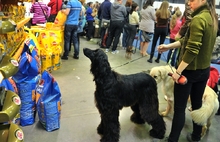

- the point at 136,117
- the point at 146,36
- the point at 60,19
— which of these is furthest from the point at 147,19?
the point at 136,117

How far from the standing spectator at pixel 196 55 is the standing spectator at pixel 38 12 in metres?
3.36

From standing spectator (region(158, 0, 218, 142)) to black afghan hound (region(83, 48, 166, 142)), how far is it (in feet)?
1.11

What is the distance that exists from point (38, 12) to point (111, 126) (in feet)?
11.2

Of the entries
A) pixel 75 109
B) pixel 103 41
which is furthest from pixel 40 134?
pixel 103 41

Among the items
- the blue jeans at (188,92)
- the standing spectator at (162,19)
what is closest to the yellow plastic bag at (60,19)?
the standing spectator at (162,19)

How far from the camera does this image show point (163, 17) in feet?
16.2

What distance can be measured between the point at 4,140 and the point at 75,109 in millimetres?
1838

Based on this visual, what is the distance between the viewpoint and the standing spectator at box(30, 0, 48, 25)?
14.6 feet

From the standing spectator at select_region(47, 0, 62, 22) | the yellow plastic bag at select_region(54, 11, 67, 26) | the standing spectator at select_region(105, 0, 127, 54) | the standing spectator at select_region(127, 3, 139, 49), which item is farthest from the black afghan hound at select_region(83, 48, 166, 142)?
the standing spectator at select_region(127, 3, 139, 49)

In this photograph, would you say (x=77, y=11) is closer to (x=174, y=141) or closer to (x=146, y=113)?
(x=146, y=113)

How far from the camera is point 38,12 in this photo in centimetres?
451

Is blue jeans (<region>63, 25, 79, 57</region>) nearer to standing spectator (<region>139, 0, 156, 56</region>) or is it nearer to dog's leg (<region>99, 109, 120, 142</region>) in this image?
standing spectator (<region>139, 0, 156, 56</region>)

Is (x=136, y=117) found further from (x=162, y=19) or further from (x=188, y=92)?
(x=162, y=19)

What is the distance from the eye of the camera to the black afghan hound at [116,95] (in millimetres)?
1938
